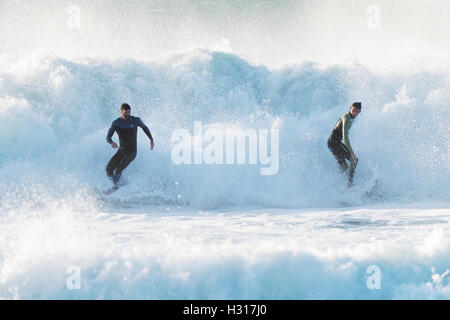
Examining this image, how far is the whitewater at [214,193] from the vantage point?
14.2 feet

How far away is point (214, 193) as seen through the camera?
29.9 feet

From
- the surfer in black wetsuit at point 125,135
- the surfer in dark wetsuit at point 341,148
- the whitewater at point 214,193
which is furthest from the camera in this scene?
the surfer in dark wetsuit at point 341,148

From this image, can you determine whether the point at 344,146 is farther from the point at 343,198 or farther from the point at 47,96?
the point at 47,96

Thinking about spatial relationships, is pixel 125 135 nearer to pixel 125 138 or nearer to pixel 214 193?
pixel 125 138

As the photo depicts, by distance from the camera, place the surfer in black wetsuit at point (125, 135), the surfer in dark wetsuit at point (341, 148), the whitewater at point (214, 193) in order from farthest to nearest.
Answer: the surfer in dark wetsuit at point (341, 148) < the surfer in black wetsuit at point (125, 135) < the whitewater at point (214, 193)

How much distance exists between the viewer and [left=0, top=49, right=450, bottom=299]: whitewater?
4.32 m

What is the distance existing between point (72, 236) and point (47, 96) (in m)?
10.4

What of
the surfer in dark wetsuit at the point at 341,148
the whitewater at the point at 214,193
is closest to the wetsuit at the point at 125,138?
the whitewater at the point at 214,193

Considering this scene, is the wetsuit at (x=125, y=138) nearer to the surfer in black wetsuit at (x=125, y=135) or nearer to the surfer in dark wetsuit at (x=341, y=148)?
the surfer in black wetsuit at (x=125, y=135)

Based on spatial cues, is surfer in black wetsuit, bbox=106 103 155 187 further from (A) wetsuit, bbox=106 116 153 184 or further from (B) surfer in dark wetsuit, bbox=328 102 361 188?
(B) surfer in dark wetsuit, bbox=328 102 361 188

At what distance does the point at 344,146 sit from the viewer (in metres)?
8.66

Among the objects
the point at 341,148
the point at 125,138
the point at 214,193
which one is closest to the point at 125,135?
the point at 125,138

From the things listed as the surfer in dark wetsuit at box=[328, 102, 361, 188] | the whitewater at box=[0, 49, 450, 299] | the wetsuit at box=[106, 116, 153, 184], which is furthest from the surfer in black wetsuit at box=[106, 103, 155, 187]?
the surfer in dark wetsuit at box=[328, 102, 361, 188]
